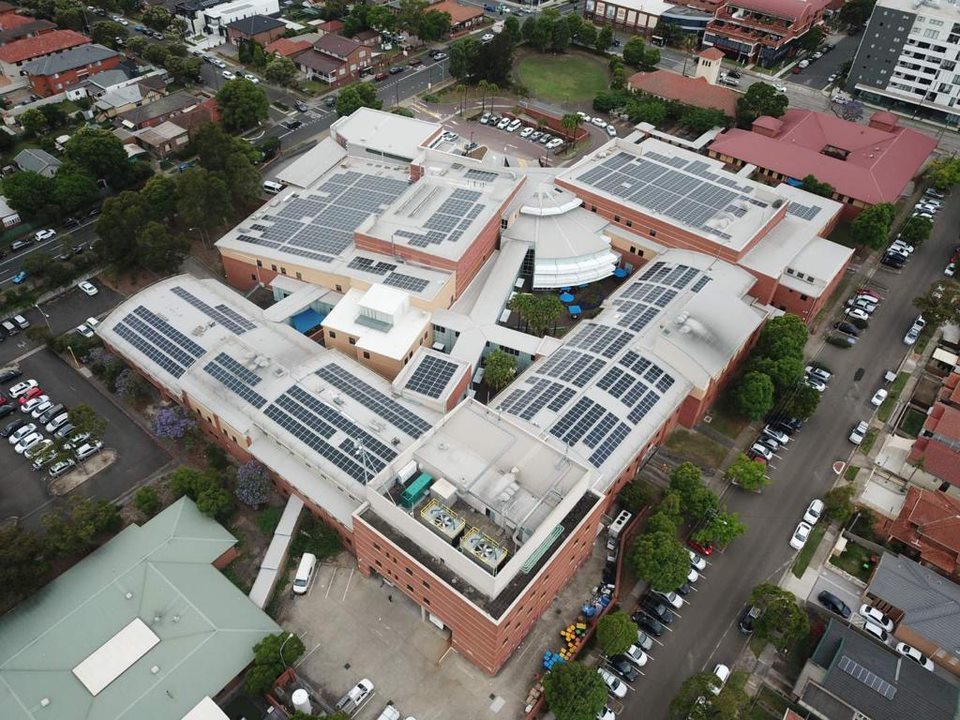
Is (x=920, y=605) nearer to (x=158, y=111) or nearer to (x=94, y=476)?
(x=94, y=476)

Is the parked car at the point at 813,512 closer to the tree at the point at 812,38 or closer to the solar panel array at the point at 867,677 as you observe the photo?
the solar panel array at the point at 867,677

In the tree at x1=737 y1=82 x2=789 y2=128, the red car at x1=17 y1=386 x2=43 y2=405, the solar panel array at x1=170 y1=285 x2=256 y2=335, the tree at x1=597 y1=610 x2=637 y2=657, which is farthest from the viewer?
the tree at x1=737 y1=82 x2=789 y2=128

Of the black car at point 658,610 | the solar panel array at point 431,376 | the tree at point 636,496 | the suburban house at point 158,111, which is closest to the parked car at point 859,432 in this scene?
the tree at point 636,496

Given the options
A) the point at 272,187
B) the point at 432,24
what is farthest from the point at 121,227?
the point at 432,24

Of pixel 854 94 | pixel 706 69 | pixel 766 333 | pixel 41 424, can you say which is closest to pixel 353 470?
pixel 41 424

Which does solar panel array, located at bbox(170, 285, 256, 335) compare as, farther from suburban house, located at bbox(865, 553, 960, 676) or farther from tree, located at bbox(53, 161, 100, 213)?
suburban house, located at bbox(865, 553, 960, 676)

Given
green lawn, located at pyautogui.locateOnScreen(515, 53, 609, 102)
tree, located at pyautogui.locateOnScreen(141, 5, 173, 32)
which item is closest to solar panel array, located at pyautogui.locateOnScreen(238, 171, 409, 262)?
green lawn, located at pyautogui.locateOnScreen(515, 53, 609, 102)
